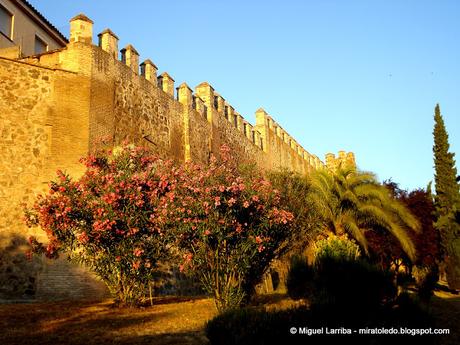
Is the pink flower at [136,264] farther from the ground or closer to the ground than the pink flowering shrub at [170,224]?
closer to the ground

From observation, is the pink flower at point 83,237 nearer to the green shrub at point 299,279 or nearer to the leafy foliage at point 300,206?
the green shrub at point 299,279

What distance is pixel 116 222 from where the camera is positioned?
10070 millimetres

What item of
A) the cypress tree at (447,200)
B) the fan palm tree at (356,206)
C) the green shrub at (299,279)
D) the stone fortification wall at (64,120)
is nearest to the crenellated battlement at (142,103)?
the stone fortification wall at (64,120)

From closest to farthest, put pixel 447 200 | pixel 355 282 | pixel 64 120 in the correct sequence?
pixel 355 282
pixel 64 120
pixel 447 200

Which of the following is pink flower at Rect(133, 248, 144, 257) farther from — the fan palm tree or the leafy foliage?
the fan palm tree

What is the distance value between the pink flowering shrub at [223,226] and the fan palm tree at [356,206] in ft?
28.2

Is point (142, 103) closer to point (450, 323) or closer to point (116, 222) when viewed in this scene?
point (116, 222)

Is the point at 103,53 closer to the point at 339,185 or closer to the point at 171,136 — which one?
the point at 171,136

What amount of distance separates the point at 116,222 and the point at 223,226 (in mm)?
2292

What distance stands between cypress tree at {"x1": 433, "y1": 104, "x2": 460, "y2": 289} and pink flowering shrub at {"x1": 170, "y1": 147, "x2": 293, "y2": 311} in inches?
627

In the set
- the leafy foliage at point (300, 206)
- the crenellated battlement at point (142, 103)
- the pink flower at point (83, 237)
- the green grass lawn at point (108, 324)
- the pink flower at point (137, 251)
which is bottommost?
the green grass lawn at point (108, 324)

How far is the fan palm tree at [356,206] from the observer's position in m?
18.7

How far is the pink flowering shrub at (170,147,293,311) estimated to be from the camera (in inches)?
376

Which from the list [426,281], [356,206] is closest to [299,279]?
[356,206]
